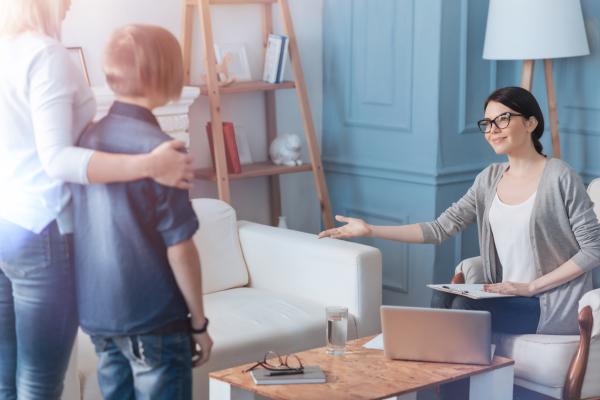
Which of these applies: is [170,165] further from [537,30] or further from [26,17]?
[537,30]

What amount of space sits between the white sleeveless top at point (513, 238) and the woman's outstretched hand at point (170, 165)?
166 cm

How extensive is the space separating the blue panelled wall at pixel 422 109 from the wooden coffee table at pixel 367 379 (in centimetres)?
129

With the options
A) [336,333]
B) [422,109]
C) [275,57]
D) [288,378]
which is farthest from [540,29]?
[288,378]

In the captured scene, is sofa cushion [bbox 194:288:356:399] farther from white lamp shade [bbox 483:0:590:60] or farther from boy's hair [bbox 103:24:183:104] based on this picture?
boy's hair [bbox 103:24:183:104]

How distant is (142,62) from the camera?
64.9 inches

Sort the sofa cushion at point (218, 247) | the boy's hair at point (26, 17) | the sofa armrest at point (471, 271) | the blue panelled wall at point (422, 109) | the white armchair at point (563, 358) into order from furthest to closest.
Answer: the blue panelled wall at point (422, 109)
the sofa cushion at point (218, 247)
the sofa armrest at point (471, 271)
the white armchair at point (563, 358)
the boy's hair at point (26, 17)

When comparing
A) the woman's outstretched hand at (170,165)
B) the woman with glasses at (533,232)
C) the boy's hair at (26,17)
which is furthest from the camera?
the woman with glasses at (533,232)

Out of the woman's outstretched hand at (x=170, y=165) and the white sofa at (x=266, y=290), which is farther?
the white sofa at (x=266, y=290)

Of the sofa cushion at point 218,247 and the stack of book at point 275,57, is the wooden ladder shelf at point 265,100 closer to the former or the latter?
Result: the stack of book at point 275,57

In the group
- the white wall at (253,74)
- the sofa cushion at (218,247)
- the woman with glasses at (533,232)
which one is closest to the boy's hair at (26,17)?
the woman with glasses at (533,232)

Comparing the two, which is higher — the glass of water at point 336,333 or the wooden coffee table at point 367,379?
the glass of water at point 336,333

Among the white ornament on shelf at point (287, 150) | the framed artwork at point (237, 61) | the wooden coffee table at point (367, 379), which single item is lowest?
the wooden coffee table at point (367, 379)

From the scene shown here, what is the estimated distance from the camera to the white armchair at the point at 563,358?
288 cm

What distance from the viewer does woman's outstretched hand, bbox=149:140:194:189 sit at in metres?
1.62
